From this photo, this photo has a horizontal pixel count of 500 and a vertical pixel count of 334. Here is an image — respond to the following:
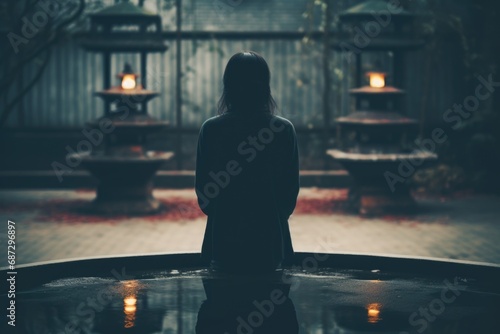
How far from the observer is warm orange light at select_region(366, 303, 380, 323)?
497 centimetres

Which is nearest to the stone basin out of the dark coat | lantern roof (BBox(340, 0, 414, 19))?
the dark coat

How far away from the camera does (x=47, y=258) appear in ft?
30.4

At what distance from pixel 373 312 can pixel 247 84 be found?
Answer: 145cm

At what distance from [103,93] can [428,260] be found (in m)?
7.68

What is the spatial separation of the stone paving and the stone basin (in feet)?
10.3

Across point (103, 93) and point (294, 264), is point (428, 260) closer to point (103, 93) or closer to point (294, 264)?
point (294, 264)

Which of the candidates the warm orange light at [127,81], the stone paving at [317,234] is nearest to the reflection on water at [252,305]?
the stone paving at [317,234]

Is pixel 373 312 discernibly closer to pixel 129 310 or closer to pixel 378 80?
pixel 129 310

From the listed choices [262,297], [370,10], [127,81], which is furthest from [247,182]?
[370,10]

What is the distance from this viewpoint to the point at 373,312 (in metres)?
5.11

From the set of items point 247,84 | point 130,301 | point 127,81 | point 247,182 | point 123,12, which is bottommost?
point 130,301

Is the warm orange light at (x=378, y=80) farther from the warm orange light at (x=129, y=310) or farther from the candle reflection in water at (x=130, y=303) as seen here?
the warm orange light at (x=129, y=310)

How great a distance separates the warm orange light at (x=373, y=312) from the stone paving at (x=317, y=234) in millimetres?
3984

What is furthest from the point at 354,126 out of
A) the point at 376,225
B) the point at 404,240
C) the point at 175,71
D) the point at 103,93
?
the point at 175,71
